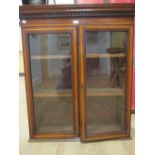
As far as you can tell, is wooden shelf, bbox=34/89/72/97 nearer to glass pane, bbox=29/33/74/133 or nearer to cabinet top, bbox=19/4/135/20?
glass pane, bbox=29/33/74/133

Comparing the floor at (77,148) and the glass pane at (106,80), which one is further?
the glass pane at (106,80)

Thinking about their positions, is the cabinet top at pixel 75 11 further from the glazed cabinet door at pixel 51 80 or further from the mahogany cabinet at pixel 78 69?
the glazed cabinet door at pixel 51 80

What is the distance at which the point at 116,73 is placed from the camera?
82.6 inches

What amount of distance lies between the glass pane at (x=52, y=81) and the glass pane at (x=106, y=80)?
0.21 meters

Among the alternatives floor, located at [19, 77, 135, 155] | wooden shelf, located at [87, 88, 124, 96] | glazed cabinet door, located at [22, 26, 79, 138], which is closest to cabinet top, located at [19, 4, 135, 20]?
glazed cabinet door, located at [22, 26, 79, 138]

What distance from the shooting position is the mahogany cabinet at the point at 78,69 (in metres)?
1.84

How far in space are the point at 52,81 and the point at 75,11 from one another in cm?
76

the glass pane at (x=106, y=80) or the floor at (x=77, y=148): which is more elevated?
the glass pane at (x=106, y=80)

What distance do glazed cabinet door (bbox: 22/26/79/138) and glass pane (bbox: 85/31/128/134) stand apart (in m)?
0.16

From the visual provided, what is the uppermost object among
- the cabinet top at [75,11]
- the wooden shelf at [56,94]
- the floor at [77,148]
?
the cabinet top at [75,11]

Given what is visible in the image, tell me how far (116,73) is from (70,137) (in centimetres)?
82

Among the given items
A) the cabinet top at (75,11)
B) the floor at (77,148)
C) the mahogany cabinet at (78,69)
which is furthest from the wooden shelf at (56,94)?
the cabinet top at (75,11)
